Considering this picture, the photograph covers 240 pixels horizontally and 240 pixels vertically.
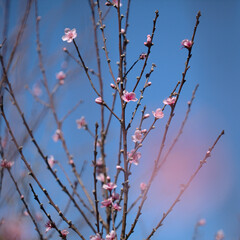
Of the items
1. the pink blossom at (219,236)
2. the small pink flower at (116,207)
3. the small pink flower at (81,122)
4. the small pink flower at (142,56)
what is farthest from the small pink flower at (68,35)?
the pink blossom at (219,236)

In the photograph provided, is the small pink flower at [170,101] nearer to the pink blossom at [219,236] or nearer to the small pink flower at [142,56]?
the small pink flower at [142,56]

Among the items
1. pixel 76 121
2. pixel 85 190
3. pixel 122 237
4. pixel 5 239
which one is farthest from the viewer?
pixel 76 121

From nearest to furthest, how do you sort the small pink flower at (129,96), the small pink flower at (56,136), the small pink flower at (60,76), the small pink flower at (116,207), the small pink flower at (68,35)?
the small pink flower at (129,96) < the small pink flower at (116,207) < the small pink flower at (68,35) < the small pink flower at (56,136) < the small pink flower at (60,76)

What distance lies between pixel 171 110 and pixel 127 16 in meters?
0.93

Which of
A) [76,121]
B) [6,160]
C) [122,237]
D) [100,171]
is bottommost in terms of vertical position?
[122,237]

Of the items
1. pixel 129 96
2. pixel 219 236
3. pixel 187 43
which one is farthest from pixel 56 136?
pixel 219 236

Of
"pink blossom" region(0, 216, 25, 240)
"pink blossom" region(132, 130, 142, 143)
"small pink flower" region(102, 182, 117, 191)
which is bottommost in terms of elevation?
"pink blossom" region(0, 216, 25, 240)

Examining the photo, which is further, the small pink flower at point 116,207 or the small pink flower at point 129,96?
the small pink flower at point 116,207

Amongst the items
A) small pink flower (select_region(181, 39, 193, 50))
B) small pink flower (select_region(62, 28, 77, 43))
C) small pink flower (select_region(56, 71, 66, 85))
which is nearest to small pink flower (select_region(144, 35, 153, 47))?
small pink flower (select_region(181, 39, 193, 50))

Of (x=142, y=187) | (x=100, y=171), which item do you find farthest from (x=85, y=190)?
(x=142, y=187)

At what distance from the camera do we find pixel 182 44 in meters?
1.74

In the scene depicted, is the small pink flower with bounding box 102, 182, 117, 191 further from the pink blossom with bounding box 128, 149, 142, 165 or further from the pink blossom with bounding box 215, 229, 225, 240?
the pink blossom with bounding box 215, 229, 225, 240

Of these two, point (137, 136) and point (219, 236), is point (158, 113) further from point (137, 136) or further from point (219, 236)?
point (219, 236)

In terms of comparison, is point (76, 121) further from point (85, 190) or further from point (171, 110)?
point (171, 110)
